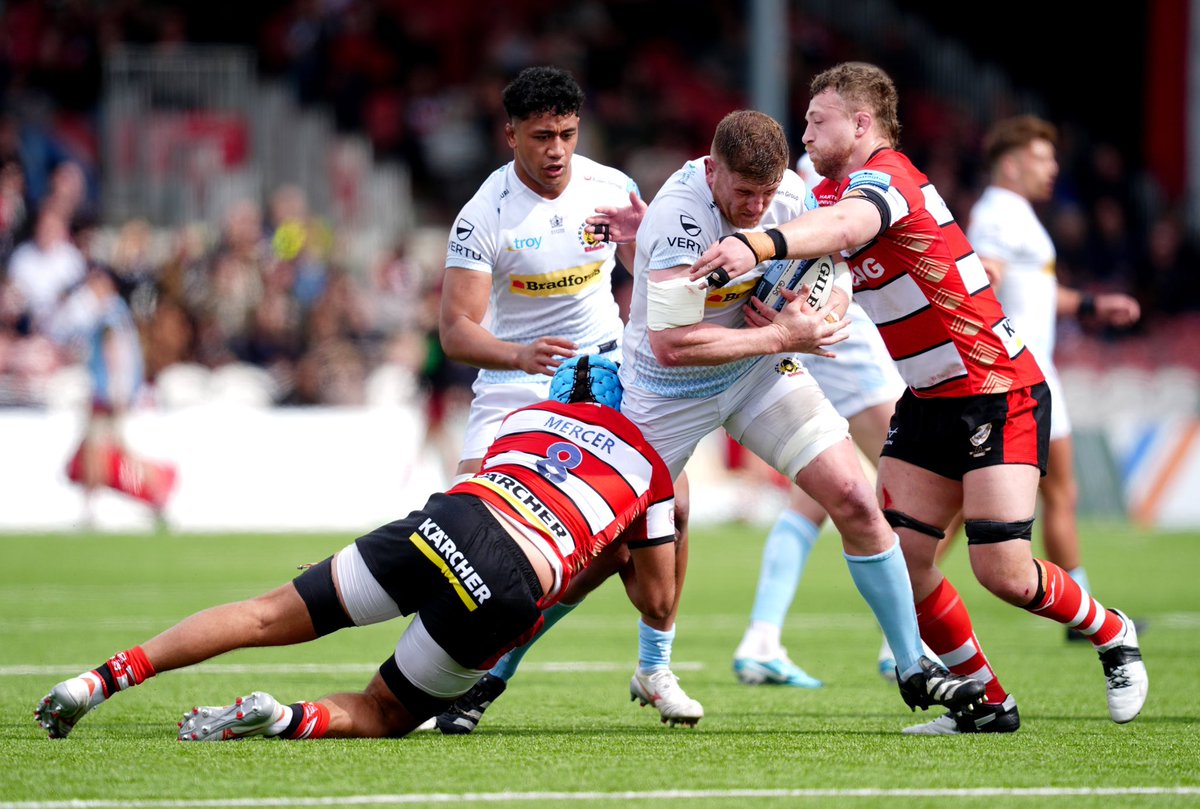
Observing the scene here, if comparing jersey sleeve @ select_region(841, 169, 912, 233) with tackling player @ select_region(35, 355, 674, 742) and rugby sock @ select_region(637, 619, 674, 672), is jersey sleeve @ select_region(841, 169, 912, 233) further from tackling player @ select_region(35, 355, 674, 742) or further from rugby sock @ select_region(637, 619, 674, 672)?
rugby sock @ select_region(637, 619, 674, 672)

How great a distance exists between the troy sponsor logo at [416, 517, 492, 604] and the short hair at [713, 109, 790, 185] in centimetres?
159

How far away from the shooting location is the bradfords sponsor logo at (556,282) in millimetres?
7102

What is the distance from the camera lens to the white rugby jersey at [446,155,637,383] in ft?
23.0

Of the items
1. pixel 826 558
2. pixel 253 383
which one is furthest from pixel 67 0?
pixel 826 558

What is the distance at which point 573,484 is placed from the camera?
19.1ft

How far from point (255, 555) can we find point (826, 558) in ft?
16.1

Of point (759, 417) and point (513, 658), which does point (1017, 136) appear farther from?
point (513, 658)

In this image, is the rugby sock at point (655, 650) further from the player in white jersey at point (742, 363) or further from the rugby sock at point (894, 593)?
the rugby sock at point (894, 593)

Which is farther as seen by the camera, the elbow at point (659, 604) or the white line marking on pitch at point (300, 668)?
the white line marking on pitch at point (300, 668)

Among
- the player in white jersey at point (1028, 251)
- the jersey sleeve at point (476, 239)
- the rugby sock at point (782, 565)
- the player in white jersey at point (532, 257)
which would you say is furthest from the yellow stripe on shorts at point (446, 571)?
the player in white jersey at point (1028, 251)

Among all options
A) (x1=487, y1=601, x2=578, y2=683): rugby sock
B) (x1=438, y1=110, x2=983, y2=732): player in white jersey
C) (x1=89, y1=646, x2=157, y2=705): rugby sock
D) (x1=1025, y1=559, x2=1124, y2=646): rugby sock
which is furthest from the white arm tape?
(x1=89, y1=646, x2=157, y2=705): rugby sock

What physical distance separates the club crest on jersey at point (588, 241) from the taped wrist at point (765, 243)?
1.52m

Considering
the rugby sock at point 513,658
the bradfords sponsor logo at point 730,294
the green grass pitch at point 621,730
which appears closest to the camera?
the green grass pitch at point 621,730

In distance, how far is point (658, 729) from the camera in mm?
6211
